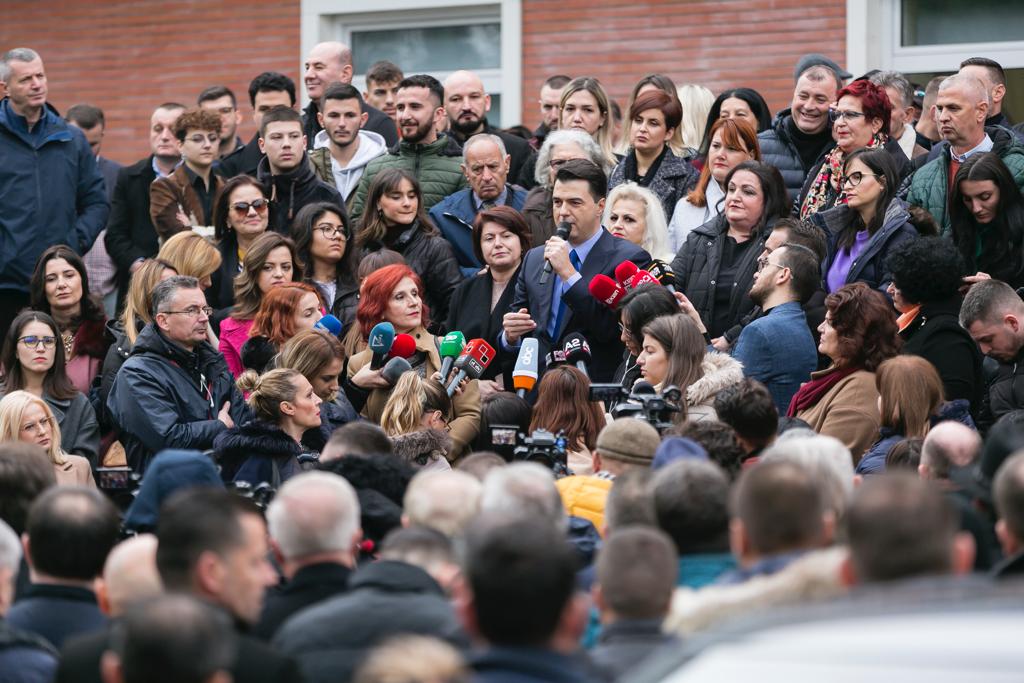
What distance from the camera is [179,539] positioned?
4469 mm

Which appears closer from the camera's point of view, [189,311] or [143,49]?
[189,311]

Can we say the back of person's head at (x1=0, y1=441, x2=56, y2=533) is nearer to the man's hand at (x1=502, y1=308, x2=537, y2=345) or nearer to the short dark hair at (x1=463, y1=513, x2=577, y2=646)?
the short dark hair at (x1=463, y1=513, x2=577, y2=646)

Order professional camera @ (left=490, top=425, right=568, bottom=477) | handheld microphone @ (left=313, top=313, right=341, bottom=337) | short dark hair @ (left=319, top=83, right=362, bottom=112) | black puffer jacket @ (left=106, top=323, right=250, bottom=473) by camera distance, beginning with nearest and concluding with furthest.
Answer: professional camera @ (left=490, top=425, right=568, bottom=477) < black puffer jacket @ (left=106, top=323, right=250, bottom=473) < handheld microphone @ (left=313, top=313, right=341, bottom=337) < short dark hair @ (left=319, top=83, right=362, bottom=112)

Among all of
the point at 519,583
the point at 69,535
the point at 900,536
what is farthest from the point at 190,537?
the point at 900,536

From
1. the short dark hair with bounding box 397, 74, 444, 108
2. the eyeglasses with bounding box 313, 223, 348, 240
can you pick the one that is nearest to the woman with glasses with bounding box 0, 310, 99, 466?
the eyeglasses with bounding box 313, 223, 348, 240

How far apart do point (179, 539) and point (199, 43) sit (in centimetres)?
1078

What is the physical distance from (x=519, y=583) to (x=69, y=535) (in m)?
1.77

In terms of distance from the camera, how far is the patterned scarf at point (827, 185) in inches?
361

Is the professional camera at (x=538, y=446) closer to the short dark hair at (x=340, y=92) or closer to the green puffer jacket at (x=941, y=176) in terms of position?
the green puffer jacket at (x=941, y=176)

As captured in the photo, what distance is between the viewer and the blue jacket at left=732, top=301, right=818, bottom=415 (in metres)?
7.91

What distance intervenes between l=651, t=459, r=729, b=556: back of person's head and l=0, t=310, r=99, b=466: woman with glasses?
4.88 metres

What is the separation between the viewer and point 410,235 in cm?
977

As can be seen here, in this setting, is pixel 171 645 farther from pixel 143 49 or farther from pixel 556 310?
pixel 143 49

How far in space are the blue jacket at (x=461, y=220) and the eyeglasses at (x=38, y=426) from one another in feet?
8.92
